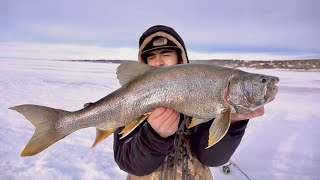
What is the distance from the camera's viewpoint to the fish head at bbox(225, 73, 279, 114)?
2188 mm

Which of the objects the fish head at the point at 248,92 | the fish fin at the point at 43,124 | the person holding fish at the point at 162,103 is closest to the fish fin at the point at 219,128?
the person holding fish at the point at 162,103

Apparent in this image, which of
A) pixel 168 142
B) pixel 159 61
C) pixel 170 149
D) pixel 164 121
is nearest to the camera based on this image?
pixel 164 121

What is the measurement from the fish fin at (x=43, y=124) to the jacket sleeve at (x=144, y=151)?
0.67 metres

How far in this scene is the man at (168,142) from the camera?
245 cm

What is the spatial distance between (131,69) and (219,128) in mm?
785

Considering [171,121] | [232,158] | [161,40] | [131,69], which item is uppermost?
[161,40]

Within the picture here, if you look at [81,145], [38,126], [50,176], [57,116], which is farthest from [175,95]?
[81,145]

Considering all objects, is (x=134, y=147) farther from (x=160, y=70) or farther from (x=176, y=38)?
(x=176, y=38)

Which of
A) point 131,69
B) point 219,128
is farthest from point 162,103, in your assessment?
point 219,128

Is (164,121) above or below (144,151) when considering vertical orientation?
above

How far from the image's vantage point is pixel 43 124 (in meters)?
2.21

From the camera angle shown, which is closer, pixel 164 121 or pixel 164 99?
pixel 164 99

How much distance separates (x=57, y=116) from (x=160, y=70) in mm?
855

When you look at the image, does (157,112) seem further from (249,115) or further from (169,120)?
A: (249,115)
